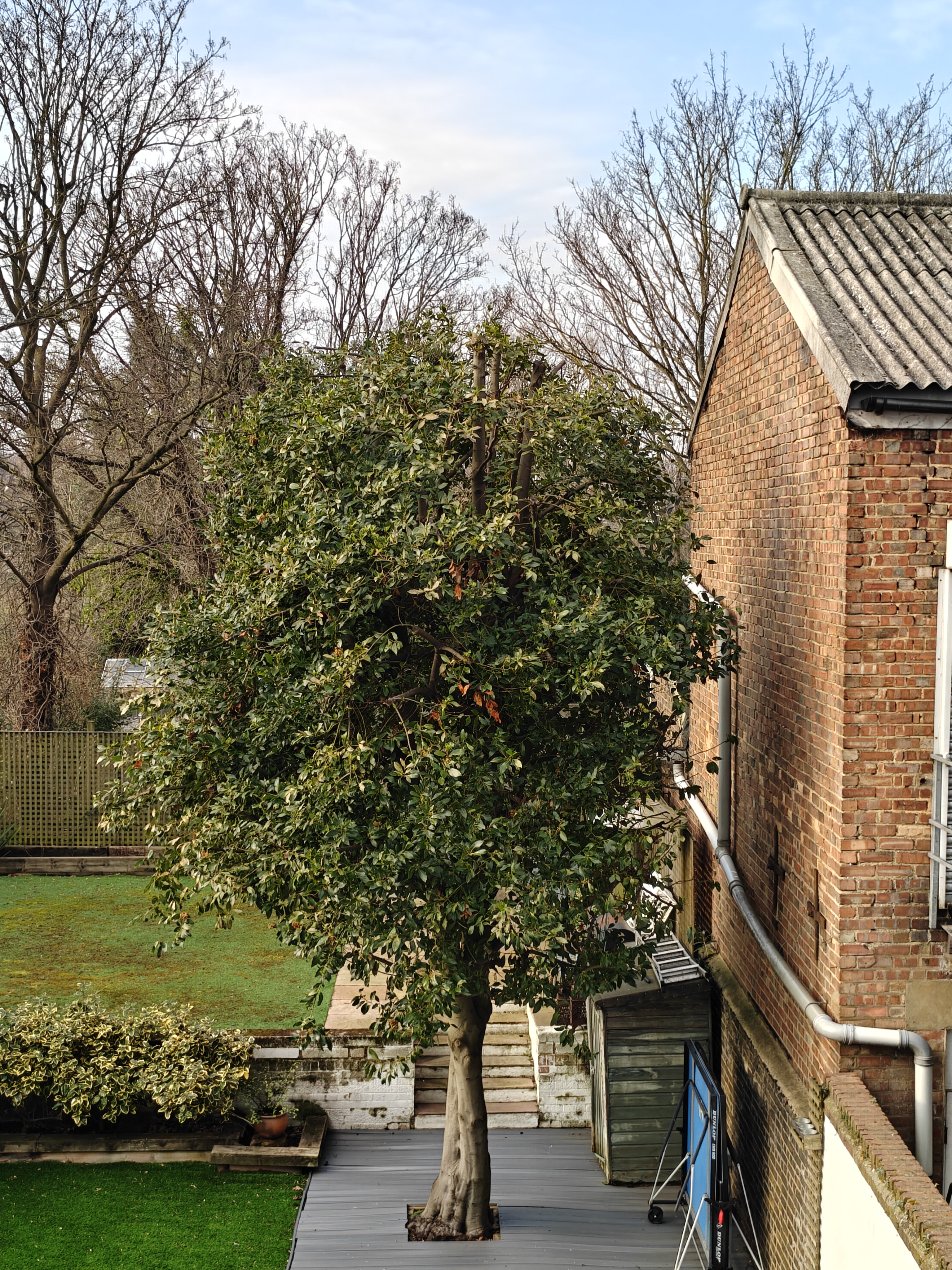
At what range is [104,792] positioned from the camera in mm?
8641

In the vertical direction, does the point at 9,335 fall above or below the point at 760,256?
above

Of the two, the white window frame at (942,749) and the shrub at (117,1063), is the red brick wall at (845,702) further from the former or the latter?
the shrub at (117,1063)


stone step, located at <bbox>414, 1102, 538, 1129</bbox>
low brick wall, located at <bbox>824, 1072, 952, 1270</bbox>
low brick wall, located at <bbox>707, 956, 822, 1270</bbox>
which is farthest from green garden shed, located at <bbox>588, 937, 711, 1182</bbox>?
low brick wall, located at <bbox>824, 1072, 952, 1270</bbox>

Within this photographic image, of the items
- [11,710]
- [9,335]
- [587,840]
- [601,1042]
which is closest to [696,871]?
[601,1042]

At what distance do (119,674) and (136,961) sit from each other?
760 cm

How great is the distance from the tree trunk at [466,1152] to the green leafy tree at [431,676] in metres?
1.32

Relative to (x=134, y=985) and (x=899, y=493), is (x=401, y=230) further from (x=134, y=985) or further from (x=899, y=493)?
(x=899, y=493)

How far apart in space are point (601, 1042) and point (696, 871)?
3203mm

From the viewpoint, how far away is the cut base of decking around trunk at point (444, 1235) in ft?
31.0

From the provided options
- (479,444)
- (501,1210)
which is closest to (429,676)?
(479,444)

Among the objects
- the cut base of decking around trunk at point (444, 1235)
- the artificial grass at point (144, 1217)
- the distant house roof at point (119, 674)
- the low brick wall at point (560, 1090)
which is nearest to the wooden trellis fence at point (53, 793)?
the distant house roof at point (119, 674)

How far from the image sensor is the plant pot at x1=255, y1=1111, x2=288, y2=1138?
11.0m

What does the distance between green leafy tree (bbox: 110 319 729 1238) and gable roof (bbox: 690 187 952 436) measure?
156 cm

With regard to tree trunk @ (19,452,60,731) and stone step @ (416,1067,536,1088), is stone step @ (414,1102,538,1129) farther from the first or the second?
tree trunk @ (19,452,60,731)
